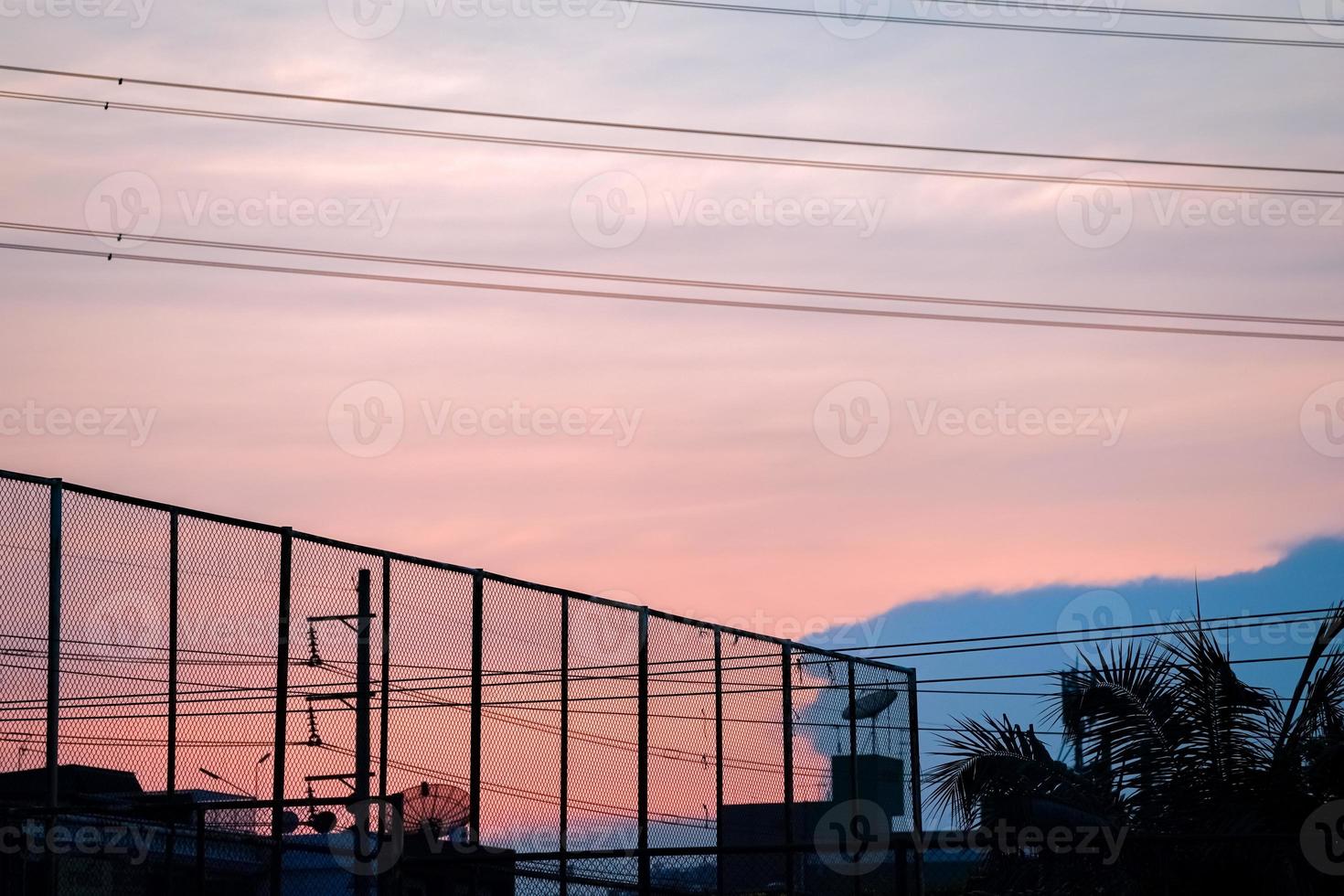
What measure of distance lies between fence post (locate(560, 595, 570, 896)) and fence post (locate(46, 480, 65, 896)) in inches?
233

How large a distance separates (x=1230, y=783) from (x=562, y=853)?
6915 millimetres

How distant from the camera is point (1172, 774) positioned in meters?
16.1

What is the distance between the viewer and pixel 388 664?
14555 millimetres

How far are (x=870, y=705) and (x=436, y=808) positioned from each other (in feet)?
29.6

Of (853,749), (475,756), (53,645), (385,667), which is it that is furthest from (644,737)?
(53,645)

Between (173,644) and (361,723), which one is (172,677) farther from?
(361,723)

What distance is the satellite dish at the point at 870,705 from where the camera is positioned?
72.5 ft

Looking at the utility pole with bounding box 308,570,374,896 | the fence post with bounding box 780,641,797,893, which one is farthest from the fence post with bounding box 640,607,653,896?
the utility pole with bounding box 308,570,374,896

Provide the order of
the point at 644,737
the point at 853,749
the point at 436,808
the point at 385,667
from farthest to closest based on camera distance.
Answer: the point at 853,749, the point at 644,737, the point at 436,808, the point at 385,667

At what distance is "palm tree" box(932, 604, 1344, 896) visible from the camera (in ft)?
48.3

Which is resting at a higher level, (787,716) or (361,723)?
(787,716)

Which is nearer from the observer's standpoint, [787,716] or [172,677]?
[172,677]

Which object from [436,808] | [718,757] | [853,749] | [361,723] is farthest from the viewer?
[853,749]

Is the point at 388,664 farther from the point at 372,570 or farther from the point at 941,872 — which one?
the point at 941,872
